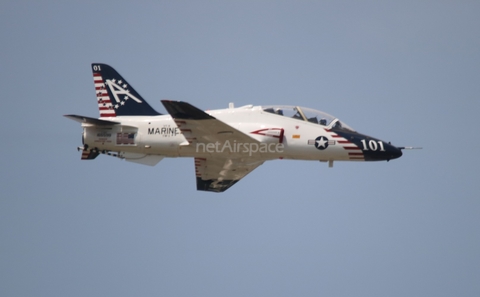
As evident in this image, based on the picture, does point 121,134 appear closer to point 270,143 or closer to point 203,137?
point 203,137

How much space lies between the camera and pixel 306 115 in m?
31.2

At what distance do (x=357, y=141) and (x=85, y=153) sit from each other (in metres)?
12.4

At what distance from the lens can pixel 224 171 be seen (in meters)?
34.3

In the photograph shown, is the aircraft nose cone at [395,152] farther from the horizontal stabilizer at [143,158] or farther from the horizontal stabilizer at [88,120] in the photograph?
the horizontal stabilizer at [88,120]

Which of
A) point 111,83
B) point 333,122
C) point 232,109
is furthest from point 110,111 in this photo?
point 333,122

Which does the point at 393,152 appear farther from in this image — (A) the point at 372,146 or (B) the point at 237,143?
(B) the point at 237,143

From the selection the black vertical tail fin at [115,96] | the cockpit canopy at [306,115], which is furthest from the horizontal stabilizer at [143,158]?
the cockpit canopy at [306,115]

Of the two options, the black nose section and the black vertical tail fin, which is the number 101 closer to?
the black nose section

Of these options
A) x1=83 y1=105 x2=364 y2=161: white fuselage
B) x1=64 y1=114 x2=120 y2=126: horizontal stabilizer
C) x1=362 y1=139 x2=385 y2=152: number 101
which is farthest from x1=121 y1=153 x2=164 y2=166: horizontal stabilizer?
x1=362 y1=139 x2=385 y2=152: number 101

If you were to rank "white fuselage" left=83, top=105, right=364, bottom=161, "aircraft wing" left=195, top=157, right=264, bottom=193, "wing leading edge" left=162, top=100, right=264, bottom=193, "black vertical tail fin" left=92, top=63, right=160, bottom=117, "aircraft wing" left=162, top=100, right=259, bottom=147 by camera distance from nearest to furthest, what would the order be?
"aircraft wing" left=162, top=100, right=259, bottom=147 → "wing leading edge" left=162, top=100, right=264, bottom=193 → "white fuselage" left=83, top=105, right=364, bottom=161 → "black vertical tail fin" left=92, top=63, right=160, bottom=117 → "aircraft wing" left=195, top=157, right=264, bottom=193

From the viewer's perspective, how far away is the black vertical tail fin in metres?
32.5

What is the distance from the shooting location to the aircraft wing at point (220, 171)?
33375 mm

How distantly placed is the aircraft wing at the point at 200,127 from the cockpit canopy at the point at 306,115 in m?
1.91

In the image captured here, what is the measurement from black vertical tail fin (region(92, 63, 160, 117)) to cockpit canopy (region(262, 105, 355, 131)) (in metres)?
5.72
